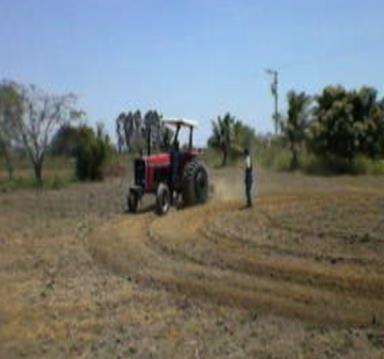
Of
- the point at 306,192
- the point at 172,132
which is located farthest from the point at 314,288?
the point at 306,192

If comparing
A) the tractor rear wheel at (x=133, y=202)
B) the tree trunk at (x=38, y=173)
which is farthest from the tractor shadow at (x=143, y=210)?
the tree trunk at (x=38, y=173)

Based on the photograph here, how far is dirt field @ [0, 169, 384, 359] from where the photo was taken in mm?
9258

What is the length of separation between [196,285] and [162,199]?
9.08m

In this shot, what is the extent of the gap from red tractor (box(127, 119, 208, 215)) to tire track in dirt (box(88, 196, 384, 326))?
3.38 meters

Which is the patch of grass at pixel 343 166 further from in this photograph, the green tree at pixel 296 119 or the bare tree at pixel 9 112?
the bare tree at pixel 9 112

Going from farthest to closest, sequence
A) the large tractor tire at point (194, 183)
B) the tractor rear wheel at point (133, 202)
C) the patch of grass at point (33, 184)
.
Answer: the patch of grass at point (33, 184)
the large tractor tire at point (194, 183)
the tractor rear wheel at point (133, 202)

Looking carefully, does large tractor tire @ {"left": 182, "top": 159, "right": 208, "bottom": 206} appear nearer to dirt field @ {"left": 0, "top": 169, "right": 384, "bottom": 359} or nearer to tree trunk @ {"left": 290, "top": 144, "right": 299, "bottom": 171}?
dirt field @ {"left": 0, "top": 169, "right": 384, "bottom": 359}

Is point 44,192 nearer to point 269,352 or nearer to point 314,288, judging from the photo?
point 314,288

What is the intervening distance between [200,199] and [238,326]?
13.5 m

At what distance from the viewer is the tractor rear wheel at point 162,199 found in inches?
Answer: 821

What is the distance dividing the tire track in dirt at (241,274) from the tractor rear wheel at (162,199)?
8.80ft

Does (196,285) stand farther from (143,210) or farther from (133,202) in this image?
(143,210)

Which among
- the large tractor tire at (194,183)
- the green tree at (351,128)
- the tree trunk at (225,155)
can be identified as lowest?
the large tractor tire at (194,183)

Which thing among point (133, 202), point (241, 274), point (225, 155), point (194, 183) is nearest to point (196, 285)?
point (241, 274)
